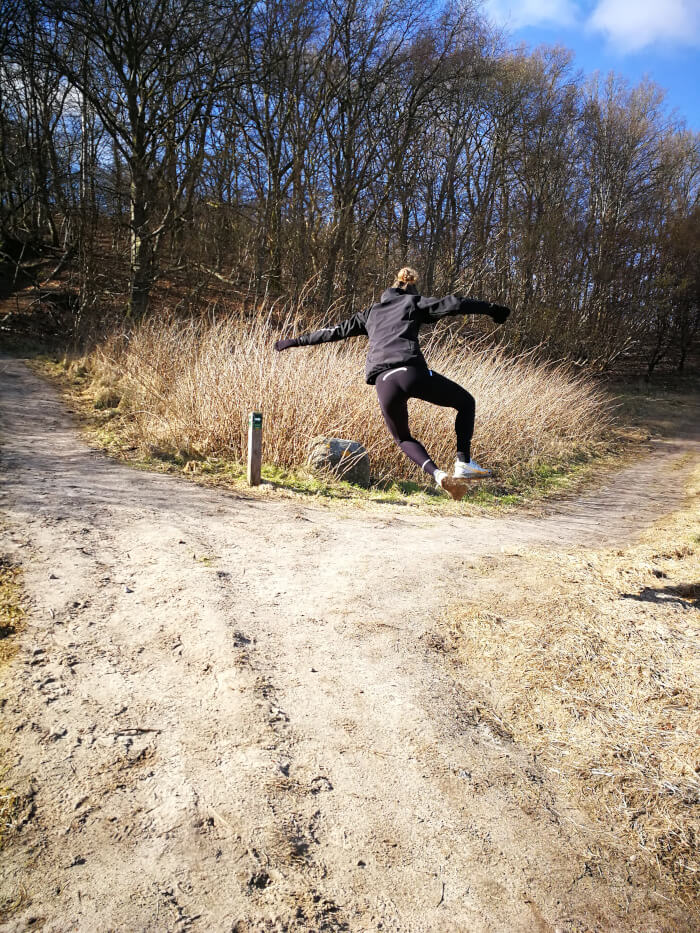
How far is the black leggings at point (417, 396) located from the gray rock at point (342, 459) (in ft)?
8.03

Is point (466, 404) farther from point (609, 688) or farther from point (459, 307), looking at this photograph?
point (609, 688)

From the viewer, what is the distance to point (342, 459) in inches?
289

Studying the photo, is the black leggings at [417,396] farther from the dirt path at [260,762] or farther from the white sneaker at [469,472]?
the dirt path at [260,762]

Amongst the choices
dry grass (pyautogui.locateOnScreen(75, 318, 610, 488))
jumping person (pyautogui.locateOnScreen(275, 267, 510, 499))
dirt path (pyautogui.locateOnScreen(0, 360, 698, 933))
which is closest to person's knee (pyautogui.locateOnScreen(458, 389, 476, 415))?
jumping person (pyautogui.locateOnScreen(275, 267, 510, 499))

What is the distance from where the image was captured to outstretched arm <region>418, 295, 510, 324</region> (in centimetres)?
445

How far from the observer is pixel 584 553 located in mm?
5277

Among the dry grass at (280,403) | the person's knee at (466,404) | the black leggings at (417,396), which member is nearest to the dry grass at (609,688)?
the black leggings at (417,396)

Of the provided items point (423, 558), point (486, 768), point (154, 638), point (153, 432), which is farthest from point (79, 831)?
point (153, 432)

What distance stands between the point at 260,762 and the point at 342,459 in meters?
4.98

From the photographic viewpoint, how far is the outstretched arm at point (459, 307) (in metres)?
4.45

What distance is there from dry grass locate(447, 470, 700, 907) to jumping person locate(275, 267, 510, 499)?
914mm

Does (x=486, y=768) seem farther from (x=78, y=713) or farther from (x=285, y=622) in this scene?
(x=78, y=713)

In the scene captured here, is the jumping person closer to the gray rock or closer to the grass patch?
the grass patch

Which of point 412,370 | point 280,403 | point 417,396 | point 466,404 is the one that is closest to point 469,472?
point 466,404
